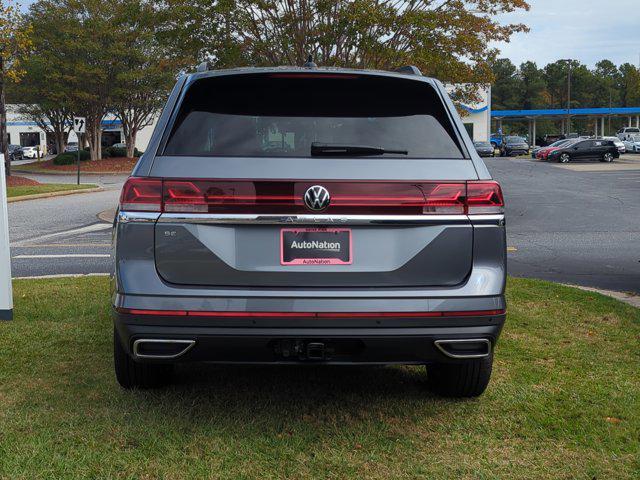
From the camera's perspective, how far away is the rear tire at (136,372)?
4453 millimetres

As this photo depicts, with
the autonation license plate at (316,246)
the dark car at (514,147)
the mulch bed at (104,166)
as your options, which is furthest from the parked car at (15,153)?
the autonation license plate at (316,246)

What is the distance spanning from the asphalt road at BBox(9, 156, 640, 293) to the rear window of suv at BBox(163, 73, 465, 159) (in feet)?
17.1

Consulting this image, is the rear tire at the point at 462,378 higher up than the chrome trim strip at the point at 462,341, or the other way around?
the chrome trim strip at the point at 462,341

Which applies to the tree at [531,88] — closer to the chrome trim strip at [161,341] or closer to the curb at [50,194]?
the curb at [50,194]

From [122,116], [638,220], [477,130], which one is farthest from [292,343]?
[477,130]

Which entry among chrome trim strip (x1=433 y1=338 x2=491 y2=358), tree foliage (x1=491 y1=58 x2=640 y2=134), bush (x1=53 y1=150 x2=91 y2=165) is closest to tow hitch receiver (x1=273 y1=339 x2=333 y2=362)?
chrome trim strip (x1=433 y1=338 x2=491 y2=358)

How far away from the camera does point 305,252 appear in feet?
11.7

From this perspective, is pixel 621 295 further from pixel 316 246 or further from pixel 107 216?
pixel 107 216

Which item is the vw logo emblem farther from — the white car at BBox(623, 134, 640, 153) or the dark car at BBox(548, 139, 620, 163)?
→ the white car at BBox(623, 134, 640, 153)

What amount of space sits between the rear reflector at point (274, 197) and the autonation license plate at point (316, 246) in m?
0.09

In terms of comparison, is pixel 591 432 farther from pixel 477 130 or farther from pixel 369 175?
pixel 477 130

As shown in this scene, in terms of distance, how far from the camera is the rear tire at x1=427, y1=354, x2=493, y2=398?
14.5 feet

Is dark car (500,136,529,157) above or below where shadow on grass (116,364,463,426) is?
above

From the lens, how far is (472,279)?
3658 mm
